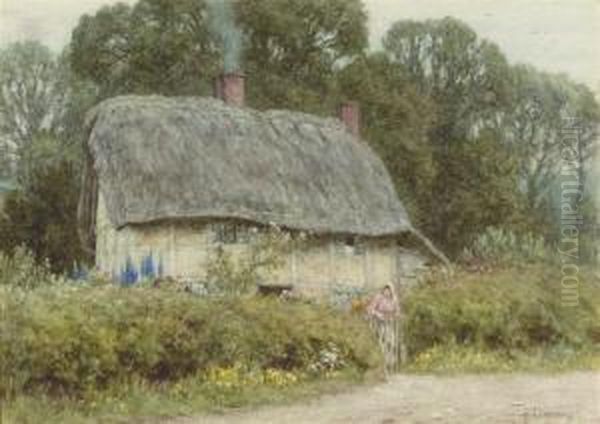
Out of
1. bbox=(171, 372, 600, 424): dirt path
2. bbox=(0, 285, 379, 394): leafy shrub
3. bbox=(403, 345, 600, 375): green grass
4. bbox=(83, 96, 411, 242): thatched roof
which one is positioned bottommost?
bbox=(403, 345, 600, 375): green grass

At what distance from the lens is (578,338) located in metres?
14.2

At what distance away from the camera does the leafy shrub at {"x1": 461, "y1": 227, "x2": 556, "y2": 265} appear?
15469mm

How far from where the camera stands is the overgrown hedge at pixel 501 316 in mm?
14164

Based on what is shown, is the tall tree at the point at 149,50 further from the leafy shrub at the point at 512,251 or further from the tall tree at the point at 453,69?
the leafy shrub at the point at 512,251

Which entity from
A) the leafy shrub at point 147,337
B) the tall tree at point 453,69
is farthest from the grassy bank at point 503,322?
the tall tree at point 453,69

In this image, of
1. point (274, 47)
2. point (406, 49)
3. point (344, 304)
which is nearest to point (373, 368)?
point (344, 304)

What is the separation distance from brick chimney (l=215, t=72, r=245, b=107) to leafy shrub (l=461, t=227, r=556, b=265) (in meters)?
3.94

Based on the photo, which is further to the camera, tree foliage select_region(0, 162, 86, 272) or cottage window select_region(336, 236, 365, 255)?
cottage window select_region(336, 236, 365, 255)

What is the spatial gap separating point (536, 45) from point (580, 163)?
4.38 ft

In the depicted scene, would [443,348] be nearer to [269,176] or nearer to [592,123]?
[592,123]

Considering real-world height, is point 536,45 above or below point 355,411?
above

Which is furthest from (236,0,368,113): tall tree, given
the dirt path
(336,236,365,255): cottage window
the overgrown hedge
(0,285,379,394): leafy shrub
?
the dirt path

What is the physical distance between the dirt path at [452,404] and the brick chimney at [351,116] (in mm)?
8222

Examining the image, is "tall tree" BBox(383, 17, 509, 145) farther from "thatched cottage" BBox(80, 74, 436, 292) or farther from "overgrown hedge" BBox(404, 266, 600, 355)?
"overgrown hedge" BBox(404, 266, 600, 355)
